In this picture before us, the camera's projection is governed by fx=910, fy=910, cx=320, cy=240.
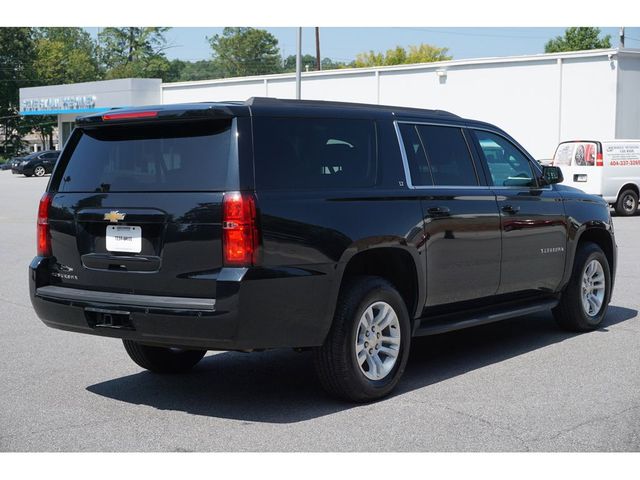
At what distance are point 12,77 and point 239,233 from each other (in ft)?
323

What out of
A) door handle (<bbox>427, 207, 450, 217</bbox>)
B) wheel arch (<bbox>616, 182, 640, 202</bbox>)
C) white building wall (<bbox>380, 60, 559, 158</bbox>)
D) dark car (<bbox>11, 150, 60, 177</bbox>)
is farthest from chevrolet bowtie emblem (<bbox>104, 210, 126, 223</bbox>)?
dark car (<bbox>11, 150, 60, 177</bbox>)

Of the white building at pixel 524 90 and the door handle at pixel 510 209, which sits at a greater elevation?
the white building at pixel 524 90

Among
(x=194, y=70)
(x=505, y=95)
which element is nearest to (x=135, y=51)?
(x=194, y=70)

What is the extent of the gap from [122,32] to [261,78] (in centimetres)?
7973

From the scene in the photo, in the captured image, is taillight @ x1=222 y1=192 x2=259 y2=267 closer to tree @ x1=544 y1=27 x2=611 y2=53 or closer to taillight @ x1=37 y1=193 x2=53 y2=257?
taillight @ x1=37 y1=193 x2=53 y2=257

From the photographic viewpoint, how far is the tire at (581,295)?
8062 millimetres

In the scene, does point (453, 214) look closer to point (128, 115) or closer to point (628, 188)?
point (128, 115)

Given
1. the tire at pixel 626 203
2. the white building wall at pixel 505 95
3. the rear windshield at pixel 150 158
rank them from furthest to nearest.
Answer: the white building wall at pixel 505 95, the tire at pixel 626 203, the rear windshield at pixel 150 158

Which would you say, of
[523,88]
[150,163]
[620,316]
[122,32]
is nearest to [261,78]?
[523,88]

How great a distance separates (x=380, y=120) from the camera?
6.35 metres

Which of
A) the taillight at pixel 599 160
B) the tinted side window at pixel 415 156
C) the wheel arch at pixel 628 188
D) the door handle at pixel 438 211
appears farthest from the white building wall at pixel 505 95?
the door handle at pixel 438 211

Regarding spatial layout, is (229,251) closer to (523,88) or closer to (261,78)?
(523,88)

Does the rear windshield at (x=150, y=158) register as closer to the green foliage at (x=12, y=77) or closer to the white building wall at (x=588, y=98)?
the white building wall at (x=588, y=98)
